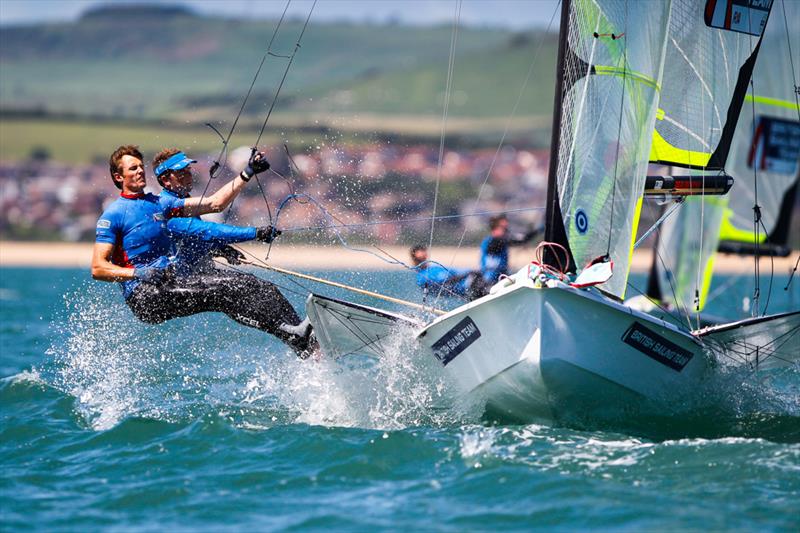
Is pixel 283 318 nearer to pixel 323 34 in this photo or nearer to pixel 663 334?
pixel 663 334

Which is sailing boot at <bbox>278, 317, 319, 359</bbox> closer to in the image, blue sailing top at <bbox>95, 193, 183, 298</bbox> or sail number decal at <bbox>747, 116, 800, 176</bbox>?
blue sailing top at <bbox>95, 193, 183, 298</bbox>

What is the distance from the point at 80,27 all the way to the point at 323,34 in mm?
36560

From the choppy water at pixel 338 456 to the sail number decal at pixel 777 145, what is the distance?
19.4ft

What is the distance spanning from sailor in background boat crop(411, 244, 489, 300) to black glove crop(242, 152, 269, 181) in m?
2.37

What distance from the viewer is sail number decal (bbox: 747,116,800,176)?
14312 millimetres

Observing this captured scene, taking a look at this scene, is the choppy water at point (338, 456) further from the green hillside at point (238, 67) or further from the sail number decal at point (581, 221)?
the green hillside at point (238, 67)

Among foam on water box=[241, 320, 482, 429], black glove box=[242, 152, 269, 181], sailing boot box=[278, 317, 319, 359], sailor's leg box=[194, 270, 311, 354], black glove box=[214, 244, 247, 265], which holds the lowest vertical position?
foam on water box=[241, 320, 482, 429]

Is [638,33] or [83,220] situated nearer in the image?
[638,33]

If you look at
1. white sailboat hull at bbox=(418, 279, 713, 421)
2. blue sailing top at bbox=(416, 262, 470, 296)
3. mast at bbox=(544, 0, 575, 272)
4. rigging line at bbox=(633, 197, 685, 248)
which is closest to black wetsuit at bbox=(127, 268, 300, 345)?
white sailboat hull at bbox=(418, 279, 713, 421)

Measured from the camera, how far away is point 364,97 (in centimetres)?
11781

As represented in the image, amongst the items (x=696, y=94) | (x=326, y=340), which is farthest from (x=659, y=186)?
(x=326, y=340)

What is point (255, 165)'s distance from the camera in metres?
7.30

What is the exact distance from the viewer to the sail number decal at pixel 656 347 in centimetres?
702

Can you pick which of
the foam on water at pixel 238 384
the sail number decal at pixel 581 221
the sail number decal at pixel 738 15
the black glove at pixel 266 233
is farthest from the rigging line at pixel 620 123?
the black glove at pixel 266 233
